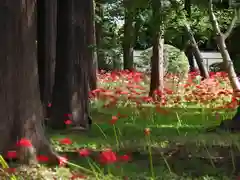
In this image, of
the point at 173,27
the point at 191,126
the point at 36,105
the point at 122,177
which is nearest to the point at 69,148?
the point at 36,105

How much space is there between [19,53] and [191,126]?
15.2 feet

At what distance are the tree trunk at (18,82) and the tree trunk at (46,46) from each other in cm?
375

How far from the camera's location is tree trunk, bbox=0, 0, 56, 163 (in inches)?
213

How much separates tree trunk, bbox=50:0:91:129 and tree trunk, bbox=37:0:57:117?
0.42 m

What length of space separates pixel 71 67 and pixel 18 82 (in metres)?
3.42

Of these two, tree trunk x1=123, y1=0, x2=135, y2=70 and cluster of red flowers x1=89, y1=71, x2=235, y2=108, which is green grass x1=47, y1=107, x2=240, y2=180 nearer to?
cluster of red flowers x1=89, y1=71, x2=235, y2=108

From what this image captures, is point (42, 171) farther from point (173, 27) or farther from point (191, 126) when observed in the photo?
point (173, 27)

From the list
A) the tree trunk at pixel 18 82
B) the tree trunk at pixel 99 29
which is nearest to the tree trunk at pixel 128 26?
the tree trunk at pixel 18 82

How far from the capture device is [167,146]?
22.9ft

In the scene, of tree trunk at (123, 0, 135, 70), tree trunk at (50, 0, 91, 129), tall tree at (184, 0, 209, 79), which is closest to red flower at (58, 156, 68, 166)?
tall tree at (184, 0, 209, 79)

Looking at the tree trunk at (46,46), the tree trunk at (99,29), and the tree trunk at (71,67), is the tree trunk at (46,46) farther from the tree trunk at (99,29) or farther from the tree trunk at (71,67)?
the tree trunk at (99,29)

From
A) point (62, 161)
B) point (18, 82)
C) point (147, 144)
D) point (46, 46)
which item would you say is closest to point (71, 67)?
point (46, 46)

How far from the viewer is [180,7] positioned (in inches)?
345

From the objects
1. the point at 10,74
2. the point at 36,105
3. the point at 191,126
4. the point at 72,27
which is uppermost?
the point at 72,27
